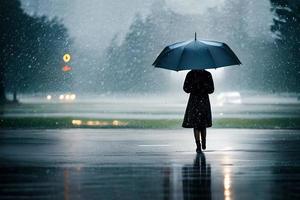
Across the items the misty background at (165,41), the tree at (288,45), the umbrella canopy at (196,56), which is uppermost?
the misty background at (165,41)

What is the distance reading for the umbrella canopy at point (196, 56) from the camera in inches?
793

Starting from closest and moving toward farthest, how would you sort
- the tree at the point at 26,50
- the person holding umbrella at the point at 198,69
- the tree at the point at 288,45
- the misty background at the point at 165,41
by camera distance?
the person holding umbrella at the point at 198,69, the tree at the point at 288,45, the tree at the point at 26,50, the misty background at the point at 165,41

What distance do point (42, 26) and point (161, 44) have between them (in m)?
88.5

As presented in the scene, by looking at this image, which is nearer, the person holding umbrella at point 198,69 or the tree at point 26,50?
the person holding umbrella at point 198,69

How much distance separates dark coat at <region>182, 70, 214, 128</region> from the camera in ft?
66.9

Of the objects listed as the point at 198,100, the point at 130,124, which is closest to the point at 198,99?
the point at 198,100

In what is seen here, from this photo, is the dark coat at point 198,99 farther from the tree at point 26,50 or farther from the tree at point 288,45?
the tree at point 26,50

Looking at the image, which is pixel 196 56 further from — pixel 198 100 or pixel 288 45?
pixel 288 45

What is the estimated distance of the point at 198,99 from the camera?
20500 mm

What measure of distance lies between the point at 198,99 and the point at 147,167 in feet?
12.5

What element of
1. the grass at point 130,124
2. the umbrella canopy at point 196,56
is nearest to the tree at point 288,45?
the grass at point 130,124

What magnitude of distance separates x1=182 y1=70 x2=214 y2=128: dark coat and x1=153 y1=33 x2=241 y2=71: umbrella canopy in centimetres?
38

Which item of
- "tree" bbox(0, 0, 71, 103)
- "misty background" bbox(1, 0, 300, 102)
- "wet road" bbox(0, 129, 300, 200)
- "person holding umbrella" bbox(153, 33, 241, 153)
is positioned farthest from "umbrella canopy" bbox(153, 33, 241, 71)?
"misty background" bbox(1, 0, 300, 102)

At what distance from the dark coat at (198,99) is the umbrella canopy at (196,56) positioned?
38 cm
